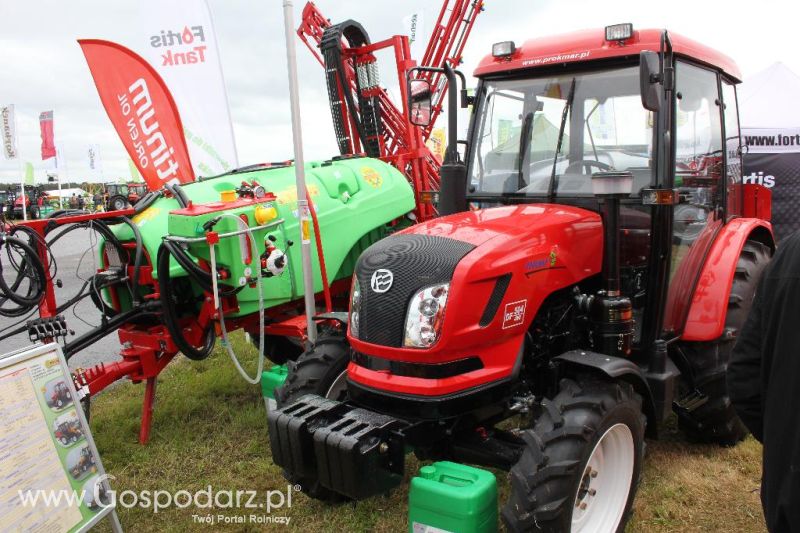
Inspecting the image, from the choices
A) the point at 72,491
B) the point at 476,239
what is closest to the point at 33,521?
the point at 72,491

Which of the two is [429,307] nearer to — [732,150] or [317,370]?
[317,370]

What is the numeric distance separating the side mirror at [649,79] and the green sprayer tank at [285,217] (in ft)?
7.80

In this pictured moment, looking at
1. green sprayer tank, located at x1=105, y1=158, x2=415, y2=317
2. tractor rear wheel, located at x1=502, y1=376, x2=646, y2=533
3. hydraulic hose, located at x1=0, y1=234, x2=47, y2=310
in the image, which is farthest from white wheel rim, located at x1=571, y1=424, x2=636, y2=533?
hydraulic hose, located at x1=0, y1=234, x2=47, y2=310

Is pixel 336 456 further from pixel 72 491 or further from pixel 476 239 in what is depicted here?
pixel 72 491

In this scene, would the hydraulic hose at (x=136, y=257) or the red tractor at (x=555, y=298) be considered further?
the hydraulic hose at (x=136, y=257)

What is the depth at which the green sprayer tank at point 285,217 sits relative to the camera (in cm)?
375

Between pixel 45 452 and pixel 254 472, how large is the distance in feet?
4.06

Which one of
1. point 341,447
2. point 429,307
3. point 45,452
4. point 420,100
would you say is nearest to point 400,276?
point 429,307

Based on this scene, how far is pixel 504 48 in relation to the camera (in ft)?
10.5

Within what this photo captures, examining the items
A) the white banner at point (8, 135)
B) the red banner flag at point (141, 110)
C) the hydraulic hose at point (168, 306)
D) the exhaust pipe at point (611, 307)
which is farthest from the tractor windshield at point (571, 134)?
the white banner at point (8, 135)

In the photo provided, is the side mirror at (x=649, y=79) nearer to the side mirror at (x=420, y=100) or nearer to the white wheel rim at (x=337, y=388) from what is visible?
the side mirror at (x=420, y=100)

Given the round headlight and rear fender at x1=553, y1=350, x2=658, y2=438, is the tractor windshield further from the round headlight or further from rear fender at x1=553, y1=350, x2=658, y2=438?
the round headlight

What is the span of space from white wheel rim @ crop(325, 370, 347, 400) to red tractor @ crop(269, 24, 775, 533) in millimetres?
19

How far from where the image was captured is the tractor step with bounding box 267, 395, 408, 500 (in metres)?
2.25
